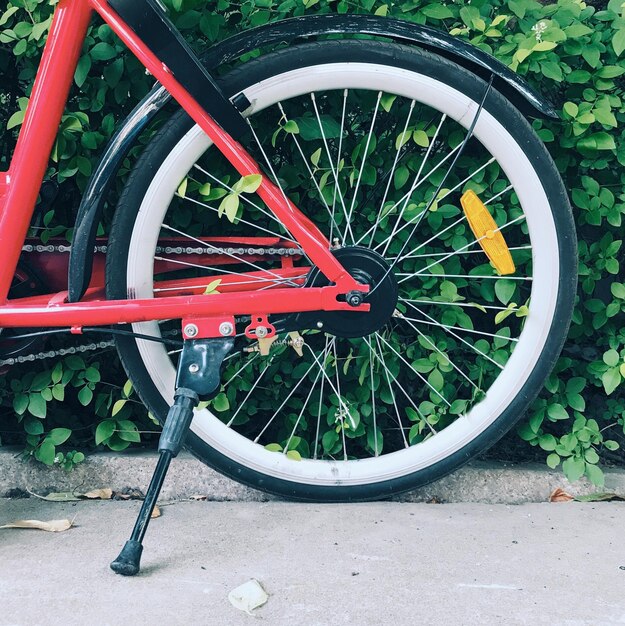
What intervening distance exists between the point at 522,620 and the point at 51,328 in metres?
1.17

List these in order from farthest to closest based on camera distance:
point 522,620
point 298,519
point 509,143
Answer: point 298,519
point 509,143
point 522,620

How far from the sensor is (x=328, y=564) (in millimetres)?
1460

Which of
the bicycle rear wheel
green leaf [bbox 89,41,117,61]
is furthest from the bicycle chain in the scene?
green leaf [bbox 89,41,117,61]

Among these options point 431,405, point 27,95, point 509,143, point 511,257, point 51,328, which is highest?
point 27,95

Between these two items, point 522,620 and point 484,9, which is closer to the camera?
point 522,620

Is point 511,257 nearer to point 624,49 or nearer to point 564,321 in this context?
point 564,321

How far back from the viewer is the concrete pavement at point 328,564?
4.25 ft

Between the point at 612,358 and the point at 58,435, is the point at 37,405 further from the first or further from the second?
the point at 612,358

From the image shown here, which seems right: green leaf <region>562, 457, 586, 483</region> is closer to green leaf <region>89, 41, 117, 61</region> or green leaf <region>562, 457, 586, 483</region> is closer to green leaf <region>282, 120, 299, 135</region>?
green leaf <region>282, 120, 299, 135</region>

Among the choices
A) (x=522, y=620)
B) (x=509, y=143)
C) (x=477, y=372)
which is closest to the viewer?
(x=522, y=620)

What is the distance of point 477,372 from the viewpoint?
70.8 inches

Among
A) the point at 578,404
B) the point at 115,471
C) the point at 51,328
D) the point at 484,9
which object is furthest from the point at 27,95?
the point at 578,404

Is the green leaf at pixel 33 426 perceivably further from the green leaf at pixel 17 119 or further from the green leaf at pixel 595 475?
the green leaf at pixel 595 475

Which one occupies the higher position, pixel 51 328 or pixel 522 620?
pixel 51 328
